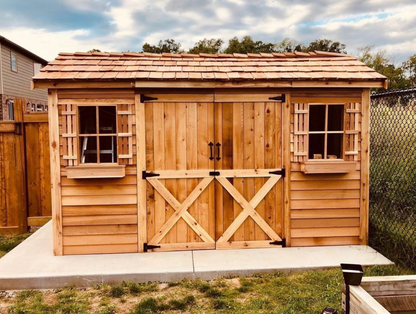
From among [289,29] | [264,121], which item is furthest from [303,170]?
[289,29]

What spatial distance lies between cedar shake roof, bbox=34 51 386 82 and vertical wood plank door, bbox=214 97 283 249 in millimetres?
455

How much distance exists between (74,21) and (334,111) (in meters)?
21.7

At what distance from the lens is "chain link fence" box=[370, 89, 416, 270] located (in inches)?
179

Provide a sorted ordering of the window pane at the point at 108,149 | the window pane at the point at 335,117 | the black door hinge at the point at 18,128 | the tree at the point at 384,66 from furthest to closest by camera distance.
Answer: the tree at the point at 384,66 → the black door hinge at the point at 18,128 → the window pane at the point at 335,117 → the window pane at the point at 108,149

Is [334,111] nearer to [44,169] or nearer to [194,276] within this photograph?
[194,276]

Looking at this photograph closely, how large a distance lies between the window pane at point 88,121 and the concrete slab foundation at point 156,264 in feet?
5.38

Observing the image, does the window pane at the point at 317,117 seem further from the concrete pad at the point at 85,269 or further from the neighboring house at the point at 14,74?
the neighboring house at the point at 14,74

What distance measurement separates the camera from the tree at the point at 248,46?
27.3 metres

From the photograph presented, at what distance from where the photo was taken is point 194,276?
165 inches

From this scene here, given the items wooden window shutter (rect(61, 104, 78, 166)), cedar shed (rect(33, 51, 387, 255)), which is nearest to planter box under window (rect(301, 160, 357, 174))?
cedar shed (rect(33, 51, 387, 255))

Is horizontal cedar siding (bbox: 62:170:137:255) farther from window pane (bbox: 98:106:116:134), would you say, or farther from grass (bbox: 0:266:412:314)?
grass (bbox: 0:266:412:314)

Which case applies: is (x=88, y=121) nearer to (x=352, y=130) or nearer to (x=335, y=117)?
(x=335, y=117)

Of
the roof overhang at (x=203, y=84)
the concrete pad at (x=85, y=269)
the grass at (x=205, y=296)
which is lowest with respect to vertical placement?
the grass at (x=205, y=296)

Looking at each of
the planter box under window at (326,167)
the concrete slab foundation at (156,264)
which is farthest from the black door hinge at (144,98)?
the planter box under window at (326,167)
